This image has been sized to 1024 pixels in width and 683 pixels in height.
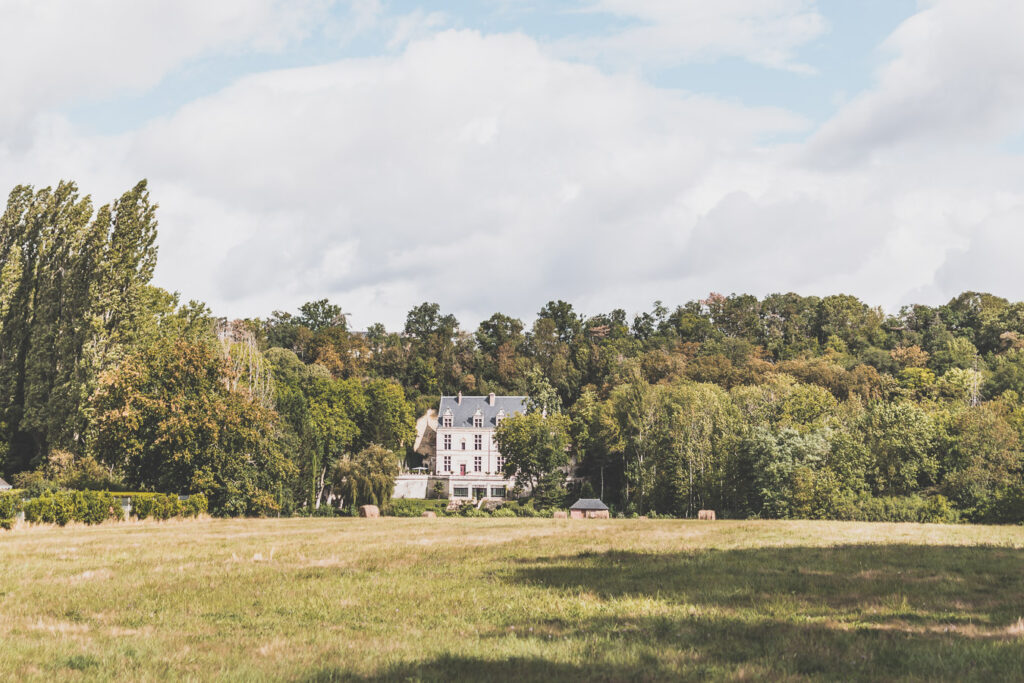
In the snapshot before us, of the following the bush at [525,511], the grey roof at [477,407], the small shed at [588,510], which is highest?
the grey roof at [477,407]

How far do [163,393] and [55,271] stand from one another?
1547cm

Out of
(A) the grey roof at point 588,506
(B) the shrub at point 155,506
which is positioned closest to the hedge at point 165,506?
(B) the shrub at point 155,506

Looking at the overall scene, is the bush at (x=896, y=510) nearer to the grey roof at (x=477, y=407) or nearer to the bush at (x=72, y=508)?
the bush at (x=72, y=508)

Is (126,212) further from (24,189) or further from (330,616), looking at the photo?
(330,616)

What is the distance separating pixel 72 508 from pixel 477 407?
8254 centimetres

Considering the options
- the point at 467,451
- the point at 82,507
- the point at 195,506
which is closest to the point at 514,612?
the point at 82,507

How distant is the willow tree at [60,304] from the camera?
2324 inches

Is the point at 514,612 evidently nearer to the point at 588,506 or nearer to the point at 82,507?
the point at 82,507

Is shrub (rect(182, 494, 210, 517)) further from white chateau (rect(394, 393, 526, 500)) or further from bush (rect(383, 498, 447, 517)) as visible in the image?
white chateau (rect(394, 393, 526, 500))

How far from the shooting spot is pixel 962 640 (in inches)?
484

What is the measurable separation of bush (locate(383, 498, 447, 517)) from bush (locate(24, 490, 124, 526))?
32213mm

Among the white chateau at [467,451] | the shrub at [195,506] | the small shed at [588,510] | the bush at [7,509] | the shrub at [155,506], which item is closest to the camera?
the bush at [7,509]

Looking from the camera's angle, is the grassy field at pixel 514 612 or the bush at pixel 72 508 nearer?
the grassy field at pixel 514 612

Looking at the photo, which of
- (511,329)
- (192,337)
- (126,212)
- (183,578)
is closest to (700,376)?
(511,329)
